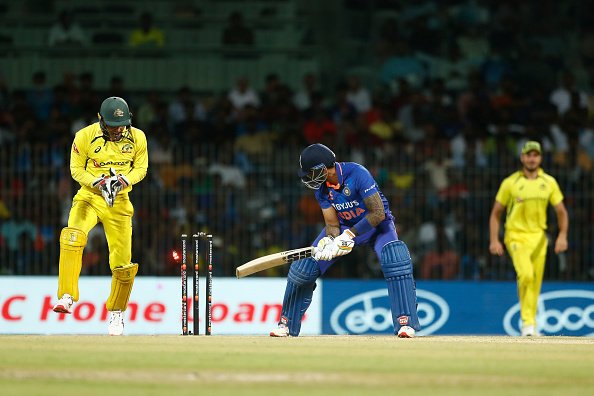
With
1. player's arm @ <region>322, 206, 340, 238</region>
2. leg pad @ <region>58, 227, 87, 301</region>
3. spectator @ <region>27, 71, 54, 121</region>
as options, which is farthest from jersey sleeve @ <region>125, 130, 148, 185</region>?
spectator @ <region>27, 71, 54, 121</region>

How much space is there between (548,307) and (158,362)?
7.05 meters

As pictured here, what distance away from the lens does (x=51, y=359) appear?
21.2 ft

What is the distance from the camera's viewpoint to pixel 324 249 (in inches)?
332

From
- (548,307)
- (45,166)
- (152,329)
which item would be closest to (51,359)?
(152,329)

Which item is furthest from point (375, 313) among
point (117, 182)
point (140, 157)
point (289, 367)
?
point (289, 367)

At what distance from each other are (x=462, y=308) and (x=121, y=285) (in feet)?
16.0

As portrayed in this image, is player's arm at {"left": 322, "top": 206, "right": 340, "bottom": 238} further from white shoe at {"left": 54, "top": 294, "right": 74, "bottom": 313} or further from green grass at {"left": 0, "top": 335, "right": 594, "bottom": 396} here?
white shoe at {"left": 54, "top": 294, "right": 74, "bottom": 313}

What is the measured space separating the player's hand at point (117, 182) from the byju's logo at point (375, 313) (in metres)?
4.34

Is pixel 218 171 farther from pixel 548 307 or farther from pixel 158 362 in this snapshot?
pixel 158 362

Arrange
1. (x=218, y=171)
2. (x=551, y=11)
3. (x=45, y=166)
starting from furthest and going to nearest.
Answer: (x=551, y=11)
(x=218, y=171)
(x=45, y=166)

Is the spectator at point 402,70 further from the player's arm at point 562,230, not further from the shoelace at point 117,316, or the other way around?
the shoelace at point 117,316

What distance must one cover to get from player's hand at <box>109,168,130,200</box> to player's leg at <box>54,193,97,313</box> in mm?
347

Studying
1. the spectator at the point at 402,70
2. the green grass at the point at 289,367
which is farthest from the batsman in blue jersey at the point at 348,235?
the spectator at the point at 402,70

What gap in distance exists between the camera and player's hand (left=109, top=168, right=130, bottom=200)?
333 inches
